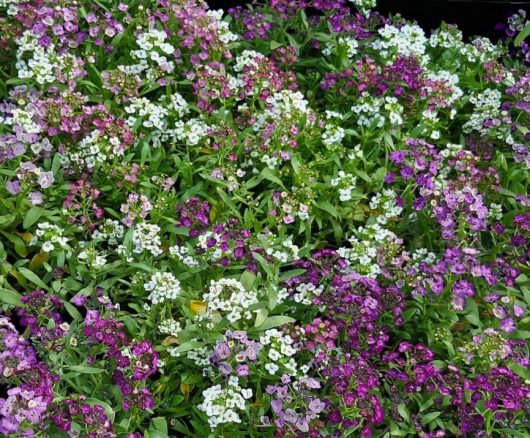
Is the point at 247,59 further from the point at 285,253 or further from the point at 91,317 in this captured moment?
the point at 91,317

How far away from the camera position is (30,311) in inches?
125

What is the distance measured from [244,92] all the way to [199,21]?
47 cm

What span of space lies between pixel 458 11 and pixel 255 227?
96.7 inches

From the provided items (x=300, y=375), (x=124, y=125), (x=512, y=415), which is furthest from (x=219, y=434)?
(x=124, y=125)

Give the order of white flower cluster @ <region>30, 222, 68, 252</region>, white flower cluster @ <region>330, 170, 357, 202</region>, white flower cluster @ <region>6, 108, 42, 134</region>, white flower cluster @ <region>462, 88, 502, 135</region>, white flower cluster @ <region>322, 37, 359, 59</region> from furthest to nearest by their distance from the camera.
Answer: white flower cluster @ <region>322, 37, 359, 59</region>
white flower cluster @ <region>462, 88, 502, 135</region>
white flower cluster @ <region>330, 170, 357, 202</region>
white flower cluster @ <region>6, 108, 42, 134</region>
white flower cluster @ <region>30, 222, 68, 252</region>

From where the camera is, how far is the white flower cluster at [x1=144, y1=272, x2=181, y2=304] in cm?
317

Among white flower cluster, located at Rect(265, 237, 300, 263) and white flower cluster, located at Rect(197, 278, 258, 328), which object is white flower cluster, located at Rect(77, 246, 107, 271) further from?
white flower cluster, located at Rect(265, 237, 300, 263)

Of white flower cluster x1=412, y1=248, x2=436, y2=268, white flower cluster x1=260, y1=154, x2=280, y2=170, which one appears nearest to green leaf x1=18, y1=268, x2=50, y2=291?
white flower cluster x1=260, y1=154, x2=280, y2=170

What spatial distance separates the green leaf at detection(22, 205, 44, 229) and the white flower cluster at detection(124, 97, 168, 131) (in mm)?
677

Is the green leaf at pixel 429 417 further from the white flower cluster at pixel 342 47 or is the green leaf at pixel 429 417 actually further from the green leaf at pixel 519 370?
the white flower cluster at pixel 342 47

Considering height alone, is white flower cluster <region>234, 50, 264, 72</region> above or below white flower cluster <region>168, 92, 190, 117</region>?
above

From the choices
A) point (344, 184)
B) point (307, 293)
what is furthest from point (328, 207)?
point (307, 293)

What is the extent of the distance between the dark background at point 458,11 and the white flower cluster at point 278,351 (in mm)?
2682

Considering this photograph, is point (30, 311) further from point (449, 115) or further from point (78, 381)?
point (449, 115)
